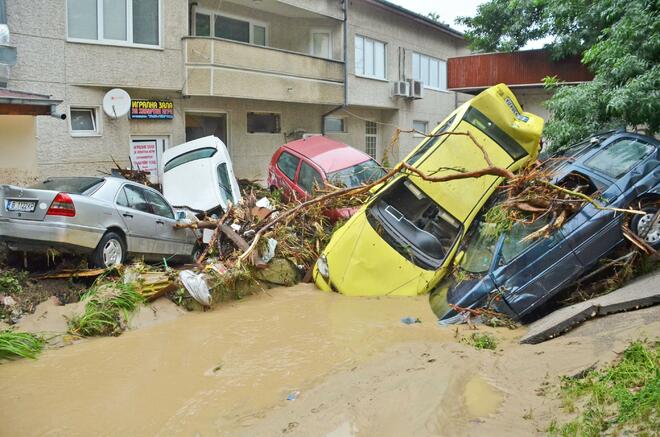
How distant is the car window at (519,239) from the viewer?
23.9 ft

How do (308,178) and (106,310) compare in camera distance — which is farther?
(308,178)

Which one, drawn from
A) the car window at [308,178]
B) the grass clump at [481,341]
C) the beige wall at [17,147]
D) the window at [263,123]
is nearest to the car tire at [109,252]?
the beige wall at [17,147]

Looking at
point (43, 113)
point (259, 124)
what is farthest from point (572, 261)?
point (259, 124)

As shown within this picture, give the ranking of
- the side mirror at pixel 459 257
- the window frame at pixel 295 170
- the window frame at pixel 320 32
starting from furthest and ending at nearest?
the window frame at pixel 320 32 → the window frame at pixel 295 170 → the side mirror at pixel 459 257

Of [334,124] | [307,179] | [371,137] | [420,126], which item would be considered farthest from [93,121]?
[420,126]

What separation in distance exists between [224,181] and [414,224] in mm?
4369

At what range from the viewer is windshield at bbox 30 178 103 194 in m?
8.30

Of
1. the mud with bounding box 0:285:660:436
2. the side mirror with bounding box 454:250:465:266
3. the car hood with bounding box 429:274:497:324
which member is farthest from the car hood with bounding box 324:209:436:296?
the mud with bounding box 0:285:660:436

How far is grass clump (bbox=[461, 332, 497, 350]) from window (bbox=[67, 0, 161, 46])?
1044 centimetres

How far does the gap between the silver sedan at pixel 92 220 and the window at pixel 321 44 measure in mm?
11431

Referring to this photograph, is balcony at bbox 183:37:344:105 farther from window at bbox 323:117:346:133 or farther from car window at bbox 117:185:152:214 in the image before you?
car window at bbox 117:185:152:214

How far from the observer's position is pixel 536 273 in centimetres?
710

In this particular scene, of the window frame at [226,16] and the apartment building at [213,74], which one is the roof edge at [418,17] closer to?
the apartment building at [213,74]

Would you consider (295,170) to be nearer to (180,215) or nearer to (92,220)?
(180,215)
